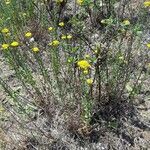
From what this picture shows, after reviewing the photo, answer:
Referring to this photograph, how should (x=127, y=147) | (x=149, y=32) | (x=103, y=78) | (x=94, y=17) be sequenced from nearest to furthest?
(x=127, y=147), (x=103, y=78), (x=149, y=32), (x=94, y=17)

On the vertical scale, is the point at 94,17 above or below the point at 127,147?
above

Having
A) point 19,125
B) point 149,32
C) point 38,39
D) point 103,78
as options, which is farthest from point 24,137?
point 149,32

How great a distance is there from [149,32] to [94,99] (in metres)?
1.17

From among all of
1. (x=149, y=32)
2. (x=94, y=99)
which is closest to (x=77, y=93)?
(x=94, y=99)

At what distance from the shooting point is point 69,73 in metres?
3.29

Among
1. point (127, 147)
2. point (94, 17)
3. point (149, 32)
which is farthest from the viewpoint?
point (94, 17)

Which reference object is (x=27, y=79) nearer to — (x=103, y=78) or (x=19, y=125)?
(x=19, y=125)

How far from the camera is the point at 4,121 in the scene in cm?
332

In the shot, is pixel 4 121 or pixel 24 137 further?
pixel 4 121

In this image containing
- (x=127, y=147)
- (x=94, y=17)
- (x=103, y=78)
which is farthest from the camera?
(x=94, y=17)

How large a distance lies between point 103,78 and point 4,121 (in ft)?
2.95

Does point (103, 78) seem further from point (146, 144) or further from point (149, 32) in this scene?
point (149, 32)

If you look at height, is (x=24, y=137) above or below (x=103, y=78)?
below

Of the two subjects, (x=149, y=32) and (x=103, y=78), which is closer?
(x=103, y=78)
